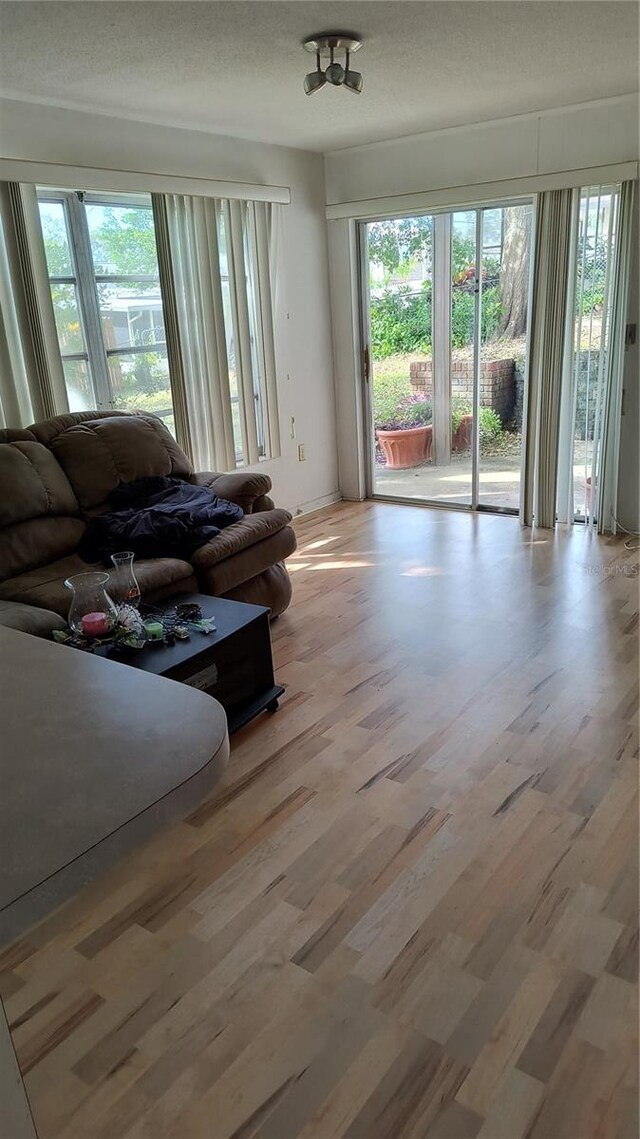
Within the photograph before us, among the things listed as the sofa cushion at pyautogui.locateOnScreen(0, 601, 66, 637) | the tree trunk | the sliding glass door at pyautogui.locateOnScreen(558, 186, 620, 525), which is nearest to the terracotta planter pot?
the tree trunk

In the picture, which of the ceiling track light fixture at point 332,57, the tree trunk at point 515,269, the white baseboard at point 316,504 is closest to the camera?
the ceiling track light fixture at point 332,57

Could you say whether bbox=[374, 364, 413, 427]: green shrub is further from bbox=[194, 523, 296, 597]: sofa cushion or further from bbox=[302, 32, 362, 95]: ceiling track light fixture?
bbox=[302, 32, 362, 95]: ceiling track light fixture

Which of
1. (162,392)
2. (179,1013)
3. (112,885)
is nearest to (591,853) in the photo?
(179,1013)

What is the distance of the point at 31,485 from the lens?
3275 mm

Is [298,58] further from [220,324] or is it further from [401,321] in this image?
[401,321]

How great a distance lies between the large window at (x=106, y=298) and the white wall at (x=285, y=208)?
23 centimetres

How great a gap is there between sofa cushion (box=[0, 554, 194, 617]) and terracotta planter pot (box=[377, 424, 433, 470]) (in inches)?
122

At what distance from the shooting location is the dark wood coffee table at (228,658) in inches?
97.3

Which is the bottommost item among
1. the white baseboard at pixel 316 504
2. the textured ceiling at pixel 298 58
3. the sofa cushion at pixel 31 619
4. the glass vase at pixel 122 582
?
the white baseboard at pixel 316 504

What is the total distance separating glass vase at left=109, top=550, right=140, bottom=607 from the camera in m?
2.45

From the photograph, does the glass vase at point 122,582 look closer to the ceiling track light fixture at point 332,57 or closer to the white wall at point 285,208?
the ceiling track light fixture at point 332,57

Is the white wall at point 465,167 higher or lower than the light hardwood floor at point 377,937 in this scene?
higher

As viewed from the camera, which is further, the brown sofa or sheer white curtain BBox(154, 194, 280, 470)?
sheer white curtain BBox(154, 194, 280, 470)

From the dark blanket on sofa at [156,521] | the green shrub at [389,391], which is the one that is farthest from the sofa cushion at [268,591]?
the green shrub at [389,391]
